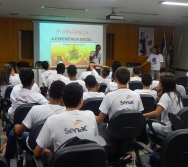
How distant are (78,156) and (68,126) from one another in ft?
1.14

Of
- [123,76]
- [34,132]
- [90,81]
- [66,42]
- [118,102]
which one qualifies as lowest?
[34,132]

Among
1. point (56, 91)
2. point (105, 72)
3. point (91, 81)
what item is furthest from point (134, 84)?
point (56, 91)

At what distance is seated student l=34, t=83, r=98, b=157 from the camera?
1825mm

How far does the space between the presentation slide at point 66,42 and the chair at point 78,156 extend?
28.2 ft

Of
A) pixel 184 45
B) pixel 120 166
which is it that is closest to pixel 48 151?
pixel 120 166

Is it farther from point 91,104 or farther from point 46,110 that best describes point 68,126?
point 91,104

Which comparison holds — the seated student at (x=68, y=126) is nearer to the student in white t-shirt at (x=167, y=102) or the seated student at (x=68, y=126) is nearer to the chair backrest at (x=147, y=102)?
the student in white t-shirt at (x=167, y=102)

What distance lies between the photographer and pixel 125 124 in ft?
8.59

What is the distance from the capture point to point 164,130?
109 inches

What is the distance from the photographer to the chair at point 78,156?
4.91 ft

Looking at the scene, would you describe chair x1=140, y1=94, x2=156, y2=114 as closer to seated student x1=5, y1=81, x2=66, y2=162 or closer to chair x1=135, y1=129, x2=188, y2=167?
seated student x1=5, y1=81, x2=66, y2=162

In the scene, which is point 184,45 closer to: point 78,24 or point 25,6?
point 78,24

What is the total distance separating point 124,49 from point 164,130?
9157mm

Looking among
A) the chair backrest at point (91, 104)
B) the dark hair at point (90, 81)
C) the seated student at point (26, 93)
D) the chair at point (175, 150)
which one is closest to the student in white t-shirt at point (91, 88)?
the dark hair at point (90, 81)
